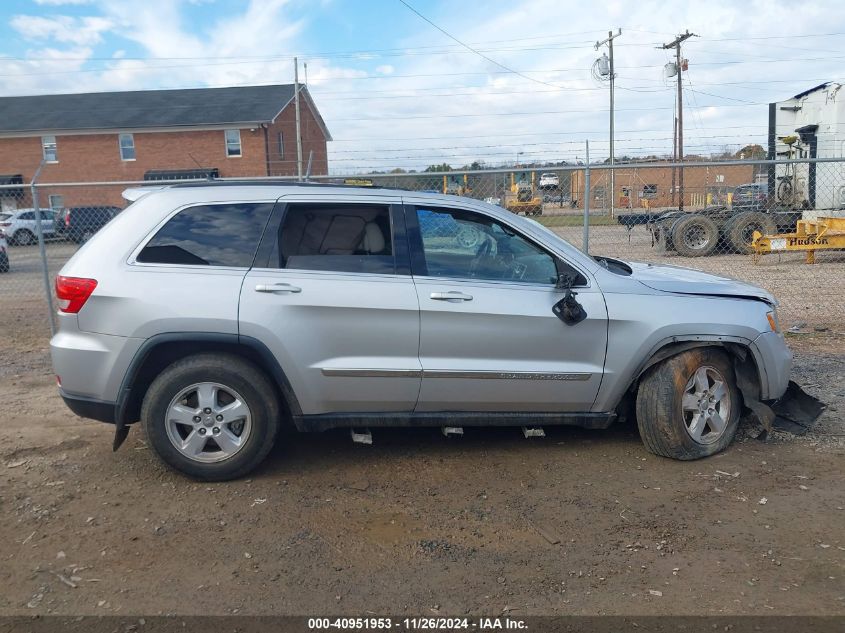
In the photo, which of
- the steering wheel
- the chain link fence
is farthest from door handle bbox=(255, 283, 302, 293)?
the chain link fence

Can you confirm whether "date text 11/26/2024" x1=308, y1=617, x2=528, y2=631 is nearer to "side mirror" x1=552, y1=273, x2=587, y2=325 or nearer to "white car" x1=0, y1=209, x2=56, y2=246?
"side mirror" x1=552, y1=273, x2=587, y2=325

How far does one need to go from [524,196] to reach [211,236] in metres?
6.81

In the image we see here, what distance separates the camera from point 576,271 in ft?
14.9

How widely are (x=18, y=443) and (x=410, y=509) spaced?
10.2 ft

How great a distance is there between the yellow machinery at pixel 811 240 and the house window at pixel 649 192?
6147 mm

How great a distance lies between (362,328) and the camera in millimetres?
4324

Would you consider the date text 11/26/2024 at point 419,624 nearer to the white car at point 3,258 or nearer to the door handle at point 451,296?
the door handle at point 451,296

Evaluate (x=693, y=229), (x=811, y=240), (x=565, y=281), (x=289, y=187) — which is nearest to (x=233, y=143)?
(x=693, y=229)

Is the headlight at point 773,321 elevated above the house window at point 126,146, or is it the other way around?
the house window at point 126,146

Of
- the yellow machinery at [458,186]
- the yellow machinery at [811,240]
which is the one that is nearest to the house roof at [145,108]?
the yellow machinery at [811,240]

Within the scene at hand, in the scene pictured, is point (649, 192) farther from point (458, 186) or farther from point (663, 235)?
point (458, 186)

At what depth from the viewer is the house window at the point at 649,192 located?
21675 mm

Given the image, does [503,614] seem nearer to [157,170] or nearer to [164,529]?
[164,529]

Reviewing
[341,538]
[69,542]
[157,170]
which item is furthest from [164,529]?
[157,170]
